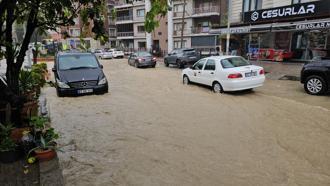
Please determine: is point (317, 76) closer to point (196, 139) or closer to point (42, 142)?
point (196, 139)

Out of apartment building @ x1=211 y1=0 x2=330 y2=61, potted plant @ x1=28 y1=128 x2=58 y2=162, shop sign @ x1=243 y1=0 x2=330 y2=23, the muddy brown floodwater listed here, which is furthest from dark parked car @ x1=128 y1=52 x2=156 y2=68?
potted plant @ x1=28 y1=128 x2=58 y2=162

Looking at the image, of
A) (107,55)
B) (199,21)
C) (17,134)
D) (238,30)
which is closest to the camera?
(17,134)

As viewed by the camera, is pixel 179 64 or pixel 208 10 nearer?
pixel 179 64

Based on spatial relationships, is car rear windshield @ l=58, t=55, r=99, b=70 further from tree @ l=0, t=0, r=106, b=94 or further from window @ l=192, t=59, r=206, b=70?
tree @ l=0, t=0, r=106, b=94

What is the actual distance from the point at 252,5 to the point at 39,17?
2133 centimetres

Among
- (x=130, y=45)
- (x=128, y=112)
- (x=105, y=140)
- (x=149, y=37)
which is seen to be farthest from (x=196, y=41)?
(x=105, y=140)

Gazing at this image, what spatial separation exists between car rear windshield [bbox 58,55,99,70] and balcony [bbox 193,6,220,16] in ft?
99.2

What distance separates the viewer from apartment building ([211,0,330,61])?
1627 centimetres

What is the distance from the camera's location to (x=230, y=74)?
997 centimetres

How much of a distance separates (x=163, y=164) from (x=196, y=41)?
3700 centimetres

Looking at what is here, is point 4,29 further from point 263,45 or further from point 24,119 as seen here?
point 263,45

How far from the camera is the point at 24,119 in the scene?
4.77 meters

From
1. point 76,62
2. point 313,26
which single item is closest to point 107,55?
point 76,62

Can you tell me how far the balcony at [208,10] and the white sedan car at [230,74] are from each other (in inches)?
1137
